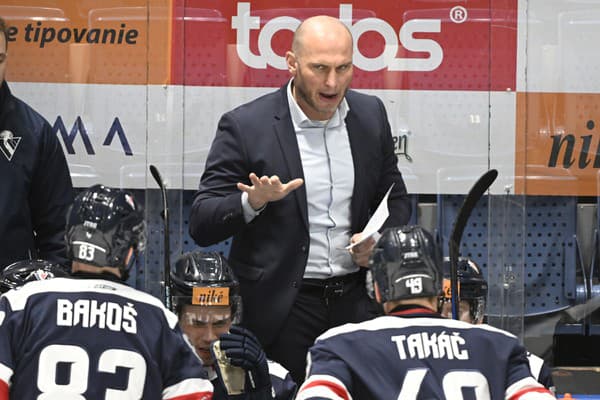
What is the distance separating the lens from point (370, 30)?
4.79m

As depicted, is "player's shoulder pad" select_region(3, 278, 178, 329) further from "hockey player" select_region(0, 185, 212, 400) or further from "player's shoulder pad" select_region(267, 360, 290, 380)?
"player's shoulder pad" select_region(267, 360, 290, 380)

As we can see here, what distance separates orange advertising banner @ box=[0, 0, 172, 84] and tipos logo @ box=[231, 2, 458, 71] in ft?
0.99

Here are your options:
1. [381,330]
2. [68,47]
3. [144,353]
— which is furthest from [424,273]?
[68,47]

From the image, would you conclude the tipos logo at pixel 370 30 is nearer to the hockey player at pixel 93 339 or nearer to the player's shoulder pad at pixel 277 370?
the player's shoulder pad at pixel 277 370

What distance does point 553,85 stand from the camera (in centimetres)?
485

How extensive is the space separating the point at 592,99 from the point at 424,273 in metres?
2.24

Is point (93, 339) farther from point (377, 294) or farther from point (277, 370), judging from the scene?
point (277, 370)

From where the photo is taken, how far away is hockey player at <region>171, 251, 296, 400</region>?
3332 millimetres

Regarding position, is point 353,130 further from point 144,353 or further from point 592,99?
point 592,99

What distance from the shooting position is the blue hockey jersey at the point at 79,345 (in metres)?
2.74

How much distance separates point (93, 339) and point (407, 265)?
0.74 meters

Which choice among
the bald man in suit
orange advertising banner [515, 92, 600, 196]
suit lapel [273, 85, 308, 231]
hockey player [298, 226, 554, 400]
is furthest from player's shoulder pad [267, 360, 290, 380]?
orange advertising banner [515, 92, 600, 196]

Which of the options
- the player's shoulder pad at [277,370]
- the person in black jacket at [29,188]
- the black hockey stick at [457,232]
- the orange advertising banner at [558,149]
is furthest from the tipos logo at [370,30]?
the player's shoulder pad at [277,370]

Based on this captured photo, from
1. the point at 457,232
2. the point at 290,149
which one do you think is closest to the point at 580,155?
the point at 457,232
